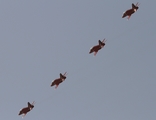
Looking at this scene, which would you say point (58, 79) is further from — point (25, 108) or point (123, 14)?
point (123, 14)

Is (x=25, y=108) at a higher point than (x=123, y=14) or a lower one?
lower

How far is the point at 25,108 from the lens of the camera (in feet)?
137

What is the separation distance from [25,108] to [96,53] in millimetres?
12360

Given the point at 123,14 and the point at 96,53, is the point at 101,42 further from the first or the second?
the point at 123,14

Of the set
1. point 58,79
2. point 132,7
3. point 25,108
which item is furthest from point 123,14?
point 25,108

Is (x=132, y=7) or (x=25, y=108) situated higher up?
(x=132, y=7)

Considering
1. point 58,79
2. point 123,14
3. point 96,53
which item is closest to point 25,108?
point 58,79

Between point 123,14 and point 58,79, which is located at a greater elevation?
point 123,14

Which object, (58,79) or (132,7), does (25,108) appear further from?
(132,7)

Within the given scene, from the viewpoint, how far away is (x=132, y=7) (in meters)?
39.5

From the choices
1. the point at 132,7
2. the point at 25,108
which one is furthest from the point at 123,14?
the point at 25,108

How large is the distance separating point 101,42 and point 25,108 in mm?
13812

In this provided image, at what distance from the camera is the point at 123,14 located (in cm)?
3997

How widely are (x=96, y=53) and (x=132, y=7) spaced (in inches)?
305
